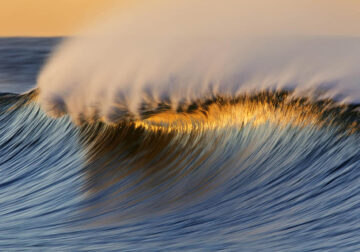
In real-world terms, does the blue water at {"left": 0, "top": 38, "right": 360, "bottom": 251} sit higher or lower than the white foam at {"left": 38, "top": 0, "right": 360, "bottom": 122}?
lower

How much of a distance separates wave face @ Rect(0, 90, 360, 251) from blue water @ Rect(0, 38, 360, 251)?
14 mm

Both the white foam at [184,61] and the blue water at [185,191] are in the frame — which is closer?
the blue water at [185,191]

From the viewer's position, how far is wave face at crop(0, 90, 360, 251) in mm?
5324

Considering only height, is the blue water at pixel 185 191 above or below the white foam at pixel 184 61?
below

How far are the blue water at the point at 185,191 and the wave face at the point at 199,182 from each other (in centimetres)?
1

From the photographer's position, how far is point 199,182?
23.7 ft

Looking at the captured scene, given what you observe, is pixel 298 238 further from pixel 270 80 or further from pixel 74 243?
pixel 270 80

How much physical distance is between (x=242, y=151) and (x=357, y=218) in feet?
9.20

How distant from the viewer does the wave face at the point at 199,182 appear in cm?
532

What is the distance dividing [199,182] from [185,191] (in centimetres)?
22

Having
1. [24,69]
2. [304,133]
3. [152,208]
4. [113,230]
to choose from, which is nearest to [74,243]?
[113,230]

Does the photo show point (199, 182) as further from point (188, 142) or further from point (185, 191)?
point (188, 142)

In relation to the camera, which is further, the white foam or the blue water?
the white foam

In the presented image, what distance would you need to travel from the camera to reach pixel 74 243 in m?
5.61
